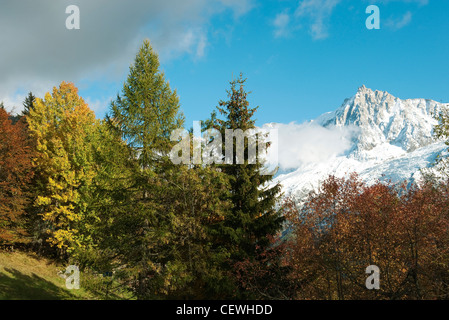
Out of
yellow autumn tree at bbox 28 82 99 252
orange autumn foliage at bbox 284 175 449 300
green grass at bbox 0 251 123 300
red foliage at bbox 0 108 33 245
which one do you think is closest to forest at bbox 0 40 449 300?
orange autumn foliage at bbox 284 175 449 300

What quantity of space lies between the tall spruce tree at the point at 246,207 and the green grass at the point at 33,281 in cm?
898

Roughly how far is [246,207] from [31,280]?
13425 millimetres

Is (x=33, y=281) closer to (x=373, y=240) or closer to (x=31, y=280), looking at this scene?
(x=31, y=280)

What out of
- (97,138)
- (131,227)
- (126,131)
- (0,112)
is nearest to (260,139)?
(126,131)

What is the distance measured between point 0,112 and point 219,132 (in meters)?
15.7

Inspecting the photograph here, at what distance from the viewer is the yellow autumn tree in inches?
866

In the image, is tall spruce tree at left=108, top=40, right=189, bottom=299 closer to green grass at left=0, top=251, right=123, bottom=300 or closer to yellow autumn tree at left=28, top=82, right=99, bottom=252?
green grass at left=0, top=251, right=123, bottom=300

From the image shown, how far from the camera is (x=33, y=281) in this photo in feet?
58.5

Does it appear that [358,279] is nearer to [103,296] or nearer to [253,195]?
[253,195]

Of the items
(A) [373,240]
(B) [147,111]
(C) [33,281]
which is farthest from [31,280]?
(A) [373,240]

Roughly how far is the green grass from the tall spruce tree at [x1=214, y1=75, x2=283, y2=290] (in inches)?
354

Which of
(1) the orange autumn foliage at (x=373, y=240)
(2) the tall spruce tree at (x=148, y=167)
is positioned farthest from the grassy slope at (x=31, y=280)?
(1) the orange autumn foliage at (x=373, y=240)

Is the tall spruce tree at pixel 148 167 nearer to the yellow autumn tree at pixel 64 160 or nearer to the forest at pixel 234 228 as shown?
the forest at pixel 234 228
